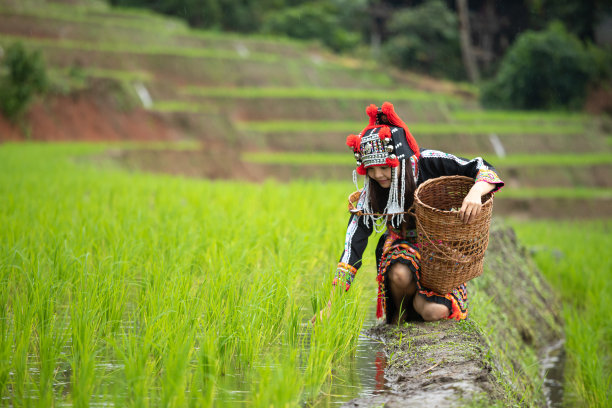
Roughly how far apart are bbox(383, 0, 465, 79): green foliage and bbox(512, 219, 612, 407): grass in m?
17.3

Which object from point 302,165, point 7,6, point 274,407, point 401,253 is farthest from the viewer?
point 7,6

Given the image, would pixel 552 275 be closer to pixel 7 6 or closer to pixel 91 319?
pixel 91 319

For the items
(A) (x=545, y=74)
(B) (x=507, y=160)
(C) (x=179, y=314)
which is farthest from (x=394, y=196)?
(A) (x=545, y=74)

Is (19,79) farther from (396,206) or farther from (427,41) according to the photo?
(427,41)

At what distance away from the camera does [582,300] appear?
16.7 ft

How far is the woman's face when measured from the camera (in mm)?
2404

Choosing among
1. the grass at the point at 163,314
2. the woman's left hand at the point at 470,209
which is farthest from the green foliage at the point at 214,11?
the woman's left hand at the point at 470,209

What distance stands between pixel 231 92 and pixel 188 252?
16047 mm

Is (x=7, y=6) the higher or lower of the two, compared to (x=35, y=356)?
higher

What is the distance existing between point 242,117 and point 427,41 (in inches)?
419

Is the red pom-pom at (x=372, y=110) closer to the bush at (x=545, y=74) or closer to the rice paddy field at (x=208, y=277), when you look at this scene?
the rice paddy field at (x=208, y=277)

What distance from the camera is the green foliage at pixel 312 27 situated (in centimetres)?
2959

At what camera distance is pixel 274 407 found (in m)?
1.65

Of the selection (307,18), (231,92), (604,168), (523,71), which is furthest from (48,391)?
(307,18)
